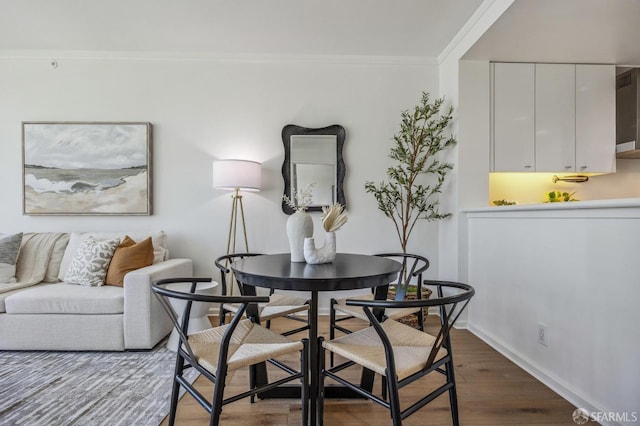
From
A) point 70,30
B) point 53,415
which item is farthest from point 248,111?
point 53,415

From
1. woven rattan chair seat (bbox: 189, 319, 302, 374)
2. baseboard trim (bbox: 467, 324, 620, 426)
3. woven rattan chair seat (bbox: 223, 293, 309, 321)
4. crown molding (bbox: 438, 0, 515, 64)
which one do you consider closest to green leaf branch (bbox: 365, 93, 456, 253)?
crown molding (bbox: 438, 0, 515, 64)

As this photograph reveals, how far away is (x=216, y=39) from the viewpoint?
9.77ft

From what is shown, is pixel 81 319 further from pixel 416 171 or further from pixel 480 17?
pixel 480 17

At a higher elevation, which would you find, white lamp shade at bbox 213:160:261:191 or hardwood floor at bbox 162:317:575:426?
white lamp shade at bbox 213:160:261:191

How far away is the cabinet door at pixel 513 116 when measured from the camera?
300cm

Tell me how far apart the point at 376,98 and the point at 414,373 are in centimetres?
272

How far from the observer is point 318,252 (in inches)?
69.2

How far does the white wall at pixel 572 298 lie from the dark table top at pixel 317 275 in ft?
3.23

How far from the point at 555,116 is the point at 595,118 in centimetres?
42

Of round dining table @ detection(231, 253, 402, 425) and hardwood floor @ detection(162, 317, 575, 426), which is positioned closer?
round dining table @ detection(231, 253, 402, 425)

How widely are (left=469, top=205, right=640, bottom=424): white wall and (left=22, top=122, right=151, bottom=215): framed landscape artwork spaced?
3186 mm

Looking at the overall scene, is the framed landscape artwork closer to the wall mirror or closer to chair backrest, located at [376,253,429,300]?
the wall mirror

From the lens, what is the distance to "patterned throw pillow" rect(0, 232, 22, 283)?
266 centimetres

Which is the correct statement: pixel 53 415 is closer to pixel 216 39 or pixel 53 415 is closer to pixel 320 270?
pixel 320 270
